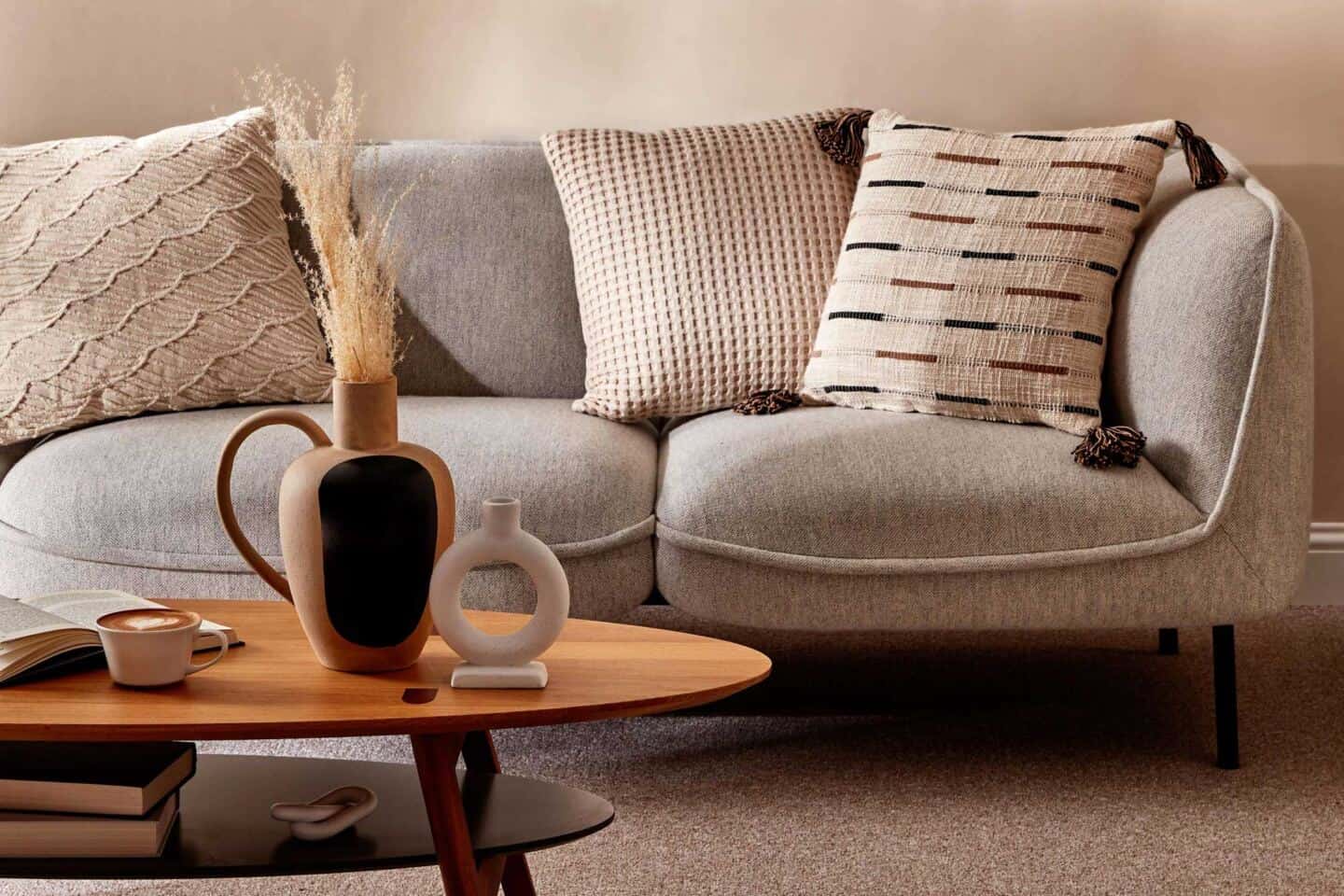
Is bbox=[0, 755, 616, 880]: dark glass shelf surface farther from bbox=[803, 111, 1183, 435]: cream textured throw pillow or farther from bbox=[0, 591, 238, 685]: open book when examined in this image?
bbox=[803, 111, 1183, 435]: cream textured throw pillow

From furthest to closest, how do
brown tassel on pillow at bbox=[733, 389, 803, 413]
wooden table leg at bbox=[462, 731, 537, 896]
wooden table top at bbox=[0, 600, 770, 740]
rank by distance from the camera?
brown tassel on pillow at bbox=[733, 389, 803, 413]
wooden table leg at bbox=[462, 731, 537, 896]
wooden table top at bbox=[0, 600, 770, 740]

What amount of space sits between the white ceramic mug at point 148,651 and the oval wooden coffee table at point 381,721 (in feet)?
0.04

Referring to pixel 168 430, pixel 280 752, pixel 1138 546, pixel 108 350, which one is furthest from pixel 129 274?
pixel 1138 546

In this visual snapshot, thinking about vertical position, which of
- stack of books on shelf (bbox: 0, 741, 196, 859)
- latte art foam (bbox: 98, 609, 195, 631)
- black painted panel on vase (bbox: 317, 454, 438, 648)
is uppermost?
black painted panel on vase (bbox: 317, 454, 438, 648)

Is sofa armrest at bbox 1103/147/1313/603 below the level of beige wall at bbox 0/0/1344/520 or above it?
below

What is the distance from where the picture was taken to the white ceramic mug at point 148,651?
3.84 ft

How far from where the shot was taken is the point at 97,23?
272cm

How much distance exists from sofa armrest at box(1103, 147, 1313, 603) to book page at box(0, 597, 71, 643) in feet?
4.58

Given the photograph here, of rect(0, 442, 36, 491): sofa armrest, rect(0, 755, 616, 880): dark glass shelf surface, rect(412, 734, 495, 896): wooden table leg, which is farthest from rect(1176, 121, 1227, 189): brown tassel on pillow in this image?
rect(0, 442, 36, 491): sofa armrest

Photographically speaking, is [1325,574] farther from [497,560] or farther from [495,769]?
[497,560]

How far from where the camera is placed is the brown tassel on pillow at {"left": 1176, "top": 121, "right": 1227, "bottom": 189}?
2104 mm

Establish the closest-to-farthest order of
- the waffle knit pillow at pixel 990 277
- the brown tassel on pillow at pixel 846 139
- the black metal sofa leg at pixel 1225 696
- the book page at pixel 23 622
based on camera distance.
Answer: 1. the book page at pixel 23 622
2. the black metal sofa leg at pixel 1225 696
3. the waffle knit pillow at pixel 990 277
4. the brown tassel on pillow at pixel 846 139

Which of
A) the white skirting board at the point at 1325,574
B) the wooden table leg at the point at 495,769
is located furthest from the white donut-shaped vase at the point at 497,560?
the white skirting board at the point at 1325,574

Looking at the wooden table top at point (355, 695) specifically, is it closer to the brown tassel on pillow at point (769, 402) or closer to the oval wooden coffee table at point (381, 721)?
the oval wooden coffee table at point (381, 721)
